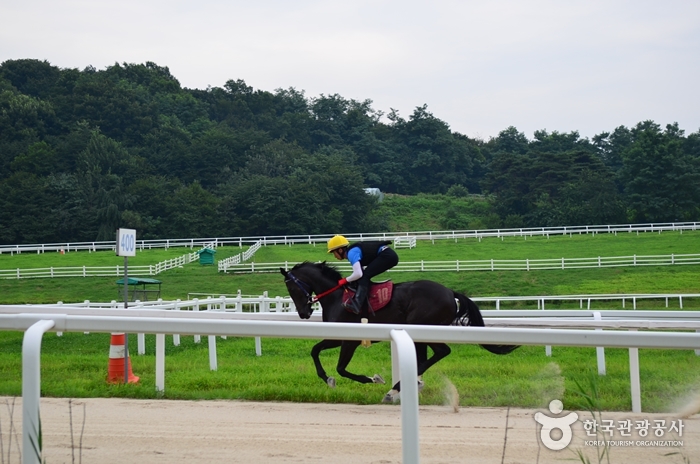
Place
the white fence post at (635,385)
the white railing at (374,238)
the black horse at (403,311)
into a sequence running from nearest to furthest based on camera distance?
the white fence post at (635,385), the black horse at (403,311), the white railing at (374,238)

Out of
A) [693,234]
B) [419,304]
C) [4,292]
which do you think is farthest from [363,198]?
[419,304]

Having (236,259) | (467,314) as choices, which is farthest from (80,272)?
(467,314)

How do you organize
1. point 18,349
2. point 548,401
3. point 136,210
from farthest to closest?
point 136,210, point 18,349, point 548,401

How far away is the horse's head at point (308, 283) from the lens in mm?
8391

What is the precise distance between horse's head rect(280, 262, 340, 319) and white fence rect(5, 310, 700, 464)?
4939 millimetres

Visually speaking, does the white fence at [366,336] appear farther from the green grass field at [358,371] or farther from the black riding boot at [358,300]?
the black riding boot at [358,300]

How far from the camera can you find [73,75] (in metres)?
86.8

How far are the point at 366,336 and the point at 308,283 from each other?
204 inches

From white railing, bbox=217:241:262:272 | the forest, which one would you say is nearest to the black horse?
white railing, bbox=217:241:262:272

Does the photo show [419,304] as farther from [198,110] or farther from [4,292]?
[198,110]

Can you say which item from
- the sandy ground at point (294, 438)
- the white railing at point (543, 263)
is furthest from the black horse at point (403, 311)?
the white railing at point (543, 263)

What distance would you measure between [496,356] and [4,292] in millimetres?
26191
